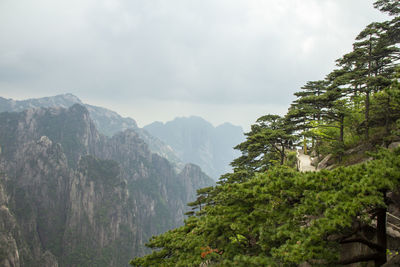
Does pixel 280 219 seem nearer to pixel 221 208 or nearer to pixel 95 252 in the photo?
pixel 221 208

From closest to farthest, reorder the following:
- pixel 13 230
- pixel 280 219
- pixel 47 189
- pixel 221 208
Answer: pixel 280 219, pixel 221 208, pixel 13 230, pixel 47 189

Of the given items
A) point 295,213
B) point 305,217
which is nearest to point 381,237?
point 305,217

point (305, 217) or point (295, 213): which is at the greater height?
point (295, 213)

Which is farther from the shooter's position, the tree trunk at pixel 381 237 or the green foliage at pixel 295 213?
the tree trunk at pixel 381 237

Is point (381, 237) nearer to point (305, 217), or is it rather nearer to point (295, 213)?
point (305, 217)

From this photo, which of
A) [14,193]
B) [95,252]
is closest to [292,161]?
[95,252]

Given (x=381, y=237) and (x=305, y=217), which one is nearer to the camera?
(x=381, y=237)

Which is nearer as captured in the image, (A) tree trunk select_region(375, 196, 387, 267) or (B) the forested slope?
(B) the forested slope

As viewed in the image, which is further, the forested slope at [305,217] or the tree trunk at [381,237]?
the tree trunk at [381,237]

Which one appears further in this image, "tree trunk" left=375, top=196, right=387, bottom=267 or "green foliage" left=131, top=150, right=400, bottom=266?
"tree trunk" left=375, top=196, right=387, bottom=267

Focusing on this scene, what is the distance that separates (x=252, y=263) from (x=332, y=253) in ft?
8.82

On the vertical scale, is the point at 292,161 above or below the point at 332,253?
above

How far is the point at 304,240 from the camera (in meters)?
7.36

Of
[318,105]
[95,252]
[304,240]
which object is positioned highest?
[318,105]
